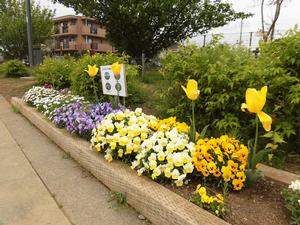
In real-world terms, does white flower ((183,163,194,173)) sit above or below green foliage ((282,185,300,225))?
above

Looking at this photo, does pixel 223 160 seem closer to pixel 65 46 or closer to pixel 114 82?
pixel 114 82

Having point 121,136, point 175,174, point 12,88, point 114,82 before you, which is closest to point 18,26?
point 12,88

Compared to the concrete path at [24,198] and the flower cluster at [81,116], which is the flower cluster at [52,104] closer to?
the flower cluster at [81,116]

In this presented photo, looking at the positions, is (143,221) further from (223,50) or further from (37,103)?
(37,103)

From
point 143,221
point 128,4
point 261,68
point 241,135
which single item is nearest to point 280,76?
point 261,68

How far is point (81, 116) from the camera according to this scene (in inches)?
172

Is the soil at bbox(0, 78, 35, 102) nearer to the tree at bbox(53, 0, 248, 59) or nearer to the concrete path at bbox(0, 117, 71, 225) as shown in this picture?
the tree at bbox(53, 0, 248, 59)

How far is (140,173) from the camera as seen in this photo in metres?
2.84

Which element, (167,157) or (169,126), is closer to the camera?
(167,157)

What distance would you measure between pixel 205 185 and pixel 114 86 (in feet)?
8.08

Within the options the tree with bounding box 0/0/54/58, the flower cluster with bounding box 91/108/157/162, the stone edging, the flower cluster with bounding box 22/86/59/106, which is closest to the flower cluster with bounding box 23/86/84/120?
the flower cluster with bounding box 22/86/59/106

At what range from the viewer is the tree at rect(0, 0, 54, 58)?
21531mm

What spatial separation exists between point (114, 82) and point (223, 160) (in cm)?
246

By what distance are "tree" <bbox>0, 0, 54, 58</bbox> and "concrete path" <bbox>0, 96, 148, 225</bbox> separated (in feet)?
62.7
